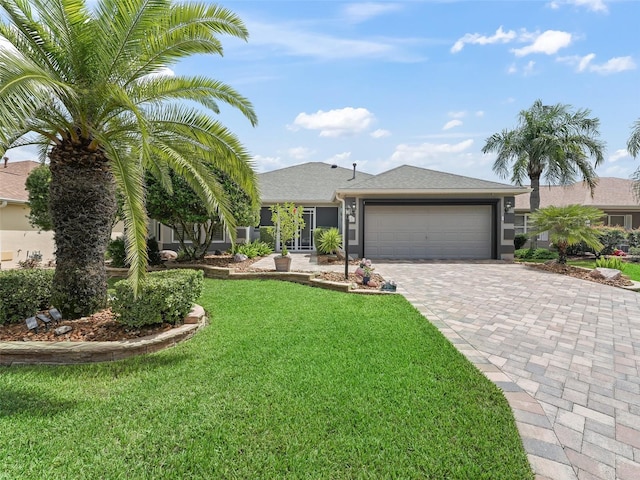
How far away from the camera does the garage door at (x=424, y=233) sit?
583 inches

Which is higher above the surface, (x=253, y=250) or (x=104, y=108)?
(x=104, y=108)

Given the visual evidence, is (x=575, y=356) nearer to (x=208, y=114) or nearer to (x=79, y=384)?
(x=79, y=384)

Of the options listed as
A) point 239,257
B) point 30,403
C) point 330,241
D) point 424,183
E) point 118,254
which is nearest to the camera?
point 30,403

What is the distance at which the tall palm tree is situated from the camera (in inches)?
681

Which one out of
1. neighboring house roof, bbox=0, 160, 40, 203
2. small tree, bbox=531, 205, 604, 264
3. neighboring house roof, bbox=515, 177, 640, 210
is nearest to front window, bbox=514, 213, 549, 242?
neighboring house roof, bbox=515, 177, 640, 210

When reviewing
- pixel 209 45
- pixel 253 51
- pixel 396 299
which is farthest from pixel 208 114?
pixel 396 299

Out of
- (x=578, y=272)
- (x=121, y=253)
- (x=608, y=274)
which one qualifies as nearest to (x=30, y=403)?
(x=121, y=253)

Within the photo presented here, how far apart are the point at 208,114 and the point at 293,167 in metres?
17.6

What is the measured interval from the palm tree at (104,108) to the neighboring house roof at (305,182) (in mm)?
12007

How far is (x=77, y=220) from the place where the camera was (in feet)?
15.6

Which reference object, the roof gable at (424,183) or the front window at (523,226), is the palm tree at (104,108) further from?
the front window at (523,226)

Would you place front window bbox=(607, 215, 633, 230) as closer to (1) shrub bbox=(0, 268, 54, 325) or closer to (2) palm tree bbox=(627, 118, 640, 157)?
(2) palm tree bbox=(627, 118, 640, 157)

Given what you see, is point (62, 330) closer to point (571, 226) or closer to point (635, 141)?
point (571, 226)

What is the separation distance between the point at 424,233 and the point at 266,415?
13456mm
